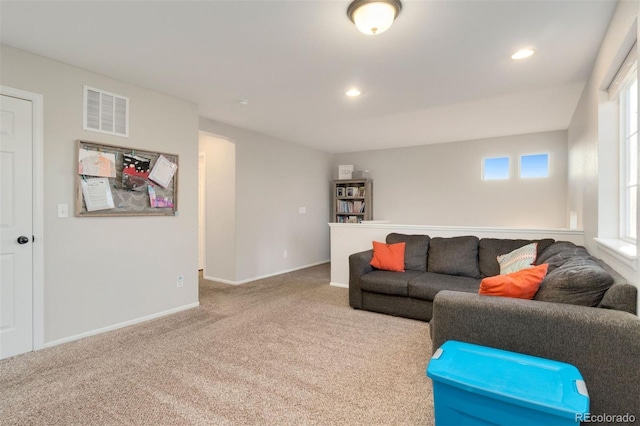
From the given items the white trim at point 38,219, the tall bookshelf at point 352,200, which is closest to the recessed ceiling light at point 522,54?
the white trim at point 38,219

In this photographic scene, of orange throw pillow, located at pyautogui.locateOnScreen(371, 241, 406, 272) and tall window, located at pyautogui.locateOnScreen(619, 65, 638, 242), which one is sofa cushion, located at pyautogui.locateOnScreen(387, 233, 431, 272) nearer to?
orange throw pillow, located at pyautogui.locateOnScreen(371, 241, 406, 272)

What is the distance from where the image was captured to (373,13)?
1.93m

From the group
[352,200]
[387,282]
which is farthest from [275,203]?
[387,282]

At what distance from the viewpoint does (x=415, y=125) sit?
16.1 feet

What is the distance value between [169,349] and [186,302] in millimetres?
1133

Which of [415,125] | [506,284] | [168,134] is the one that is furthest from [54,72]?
[415,125]

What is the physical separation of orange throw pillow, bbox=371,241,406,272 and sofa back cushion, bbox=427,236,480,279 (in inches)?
13.4

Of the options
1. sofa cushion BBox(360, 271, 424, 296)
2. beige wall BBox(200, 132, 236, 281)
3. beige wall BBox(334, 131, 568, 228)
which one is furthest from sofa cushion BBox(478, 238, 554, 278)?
beige wall BBox(200, 132, 236, 281)

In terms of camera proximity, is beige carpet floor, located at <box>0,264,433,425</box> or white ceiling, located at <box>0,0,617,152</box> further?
white ceiling, located at <box>0,0,617,152</box>

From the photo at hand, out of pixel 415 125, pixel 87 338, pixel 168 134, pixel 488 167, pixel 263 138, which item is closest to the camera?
pixel 87 338

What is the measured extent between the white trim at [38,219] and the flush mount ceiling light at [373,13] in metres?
2.57

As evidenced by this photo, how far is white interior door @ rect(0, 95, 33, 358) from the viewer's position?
2.49m

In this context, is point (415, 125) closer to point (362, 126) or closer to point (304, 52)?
point (362, 126)

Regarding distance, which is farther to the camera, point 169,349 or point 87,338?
point 87,338
